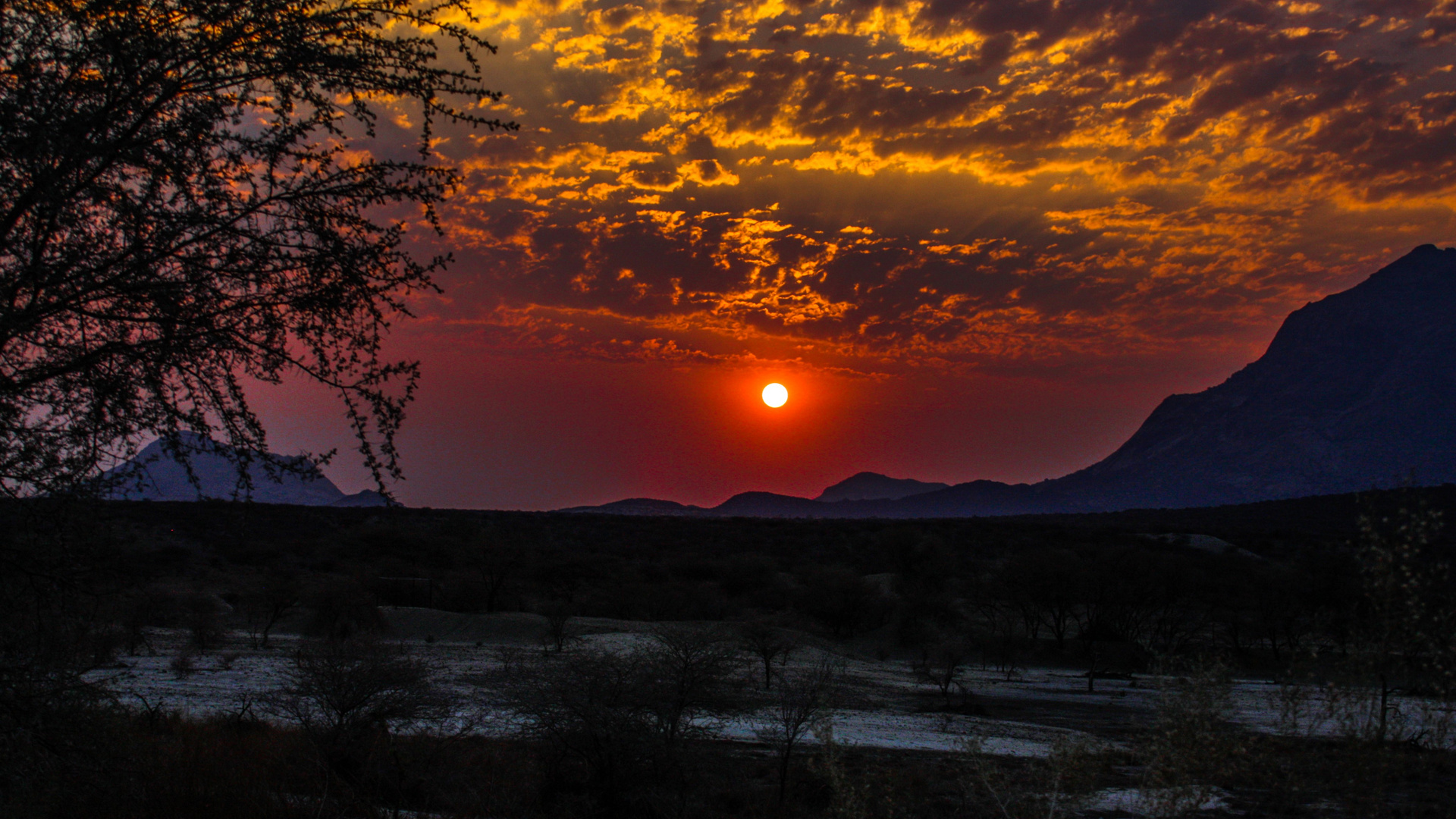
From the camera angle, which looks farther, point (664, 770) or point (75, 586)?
point (664, 770)

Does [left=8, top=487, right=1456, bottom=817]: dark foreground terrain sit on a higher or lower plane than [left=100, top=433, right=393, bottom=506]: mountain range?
lower

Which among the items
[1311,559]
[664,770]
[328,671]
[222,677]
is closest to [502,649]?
[222,677]

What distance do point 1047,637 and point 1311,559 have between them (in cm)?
2402

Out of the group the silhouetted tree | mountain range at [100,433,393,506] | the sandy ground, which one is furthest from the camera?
the silhouetted tree

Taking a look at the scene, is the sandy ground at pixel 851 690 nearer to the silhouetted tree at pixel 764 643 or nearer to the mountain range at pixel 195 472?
the silhouetted tree at pixel 764 643

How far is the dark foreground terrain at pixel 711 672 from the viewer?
4.95 metres

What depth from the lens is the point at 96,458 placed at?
4.81 metres

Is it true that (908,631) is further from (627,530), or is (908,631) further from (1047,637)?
(627,530)

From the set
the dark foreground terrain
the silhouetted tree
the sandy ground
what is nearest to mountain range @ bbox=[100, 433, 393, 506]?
the dark foreground terrain

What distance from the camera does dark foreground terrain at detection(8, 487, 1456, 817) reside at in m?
4.95

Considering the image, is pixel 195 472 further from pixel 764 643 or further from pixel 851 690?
pixel 851 690

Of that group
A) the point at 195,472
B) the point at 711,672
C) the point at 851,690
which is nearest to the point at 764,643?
the point at 851,690

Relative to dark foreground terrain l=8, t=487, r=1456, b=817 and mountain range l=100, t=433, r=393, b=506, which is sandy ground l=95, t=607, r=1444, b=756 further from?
mountain range l=100, t=433, r=393, b=506

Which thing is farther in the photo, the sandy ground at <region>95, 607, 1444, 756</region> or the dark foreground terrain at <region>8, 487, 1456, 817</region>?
the sandy ground at <region>95, 607, 1444, 756</region>
